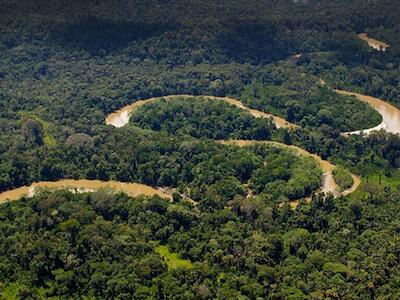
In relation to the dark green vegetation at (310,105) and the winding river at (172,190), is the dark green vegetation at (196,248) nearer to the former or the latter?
the winding river at (172,190)

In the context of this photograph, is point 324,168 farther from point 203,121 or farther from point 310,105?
point 203,121

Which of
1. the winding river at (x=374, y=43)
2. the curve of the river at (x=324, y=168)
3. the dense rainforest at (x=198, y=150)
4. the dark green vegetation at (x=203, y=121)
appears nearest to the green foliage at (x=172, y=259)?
the dense rainforest at (x=198, y=150)

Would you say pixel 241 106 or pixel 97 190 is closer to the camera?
pixel 97 190

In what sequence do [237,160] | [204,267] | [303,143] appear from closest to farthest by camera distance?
[204,267] < [237,160] < [303,143]

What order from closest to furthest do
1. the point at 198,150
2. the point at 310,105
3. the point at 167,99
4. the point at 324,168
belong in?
the point at 198,150, the point at 324,168, the point at 310,105, the point at 167,99

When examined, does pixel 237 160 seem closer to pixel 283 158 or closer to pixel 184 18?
pixel 283 158

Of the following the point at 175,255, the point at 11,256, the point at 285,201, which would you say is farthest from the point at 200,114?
the point at 11,256

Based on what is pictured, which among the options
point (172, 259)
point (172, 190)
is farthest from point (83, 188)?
point (172, 259)
